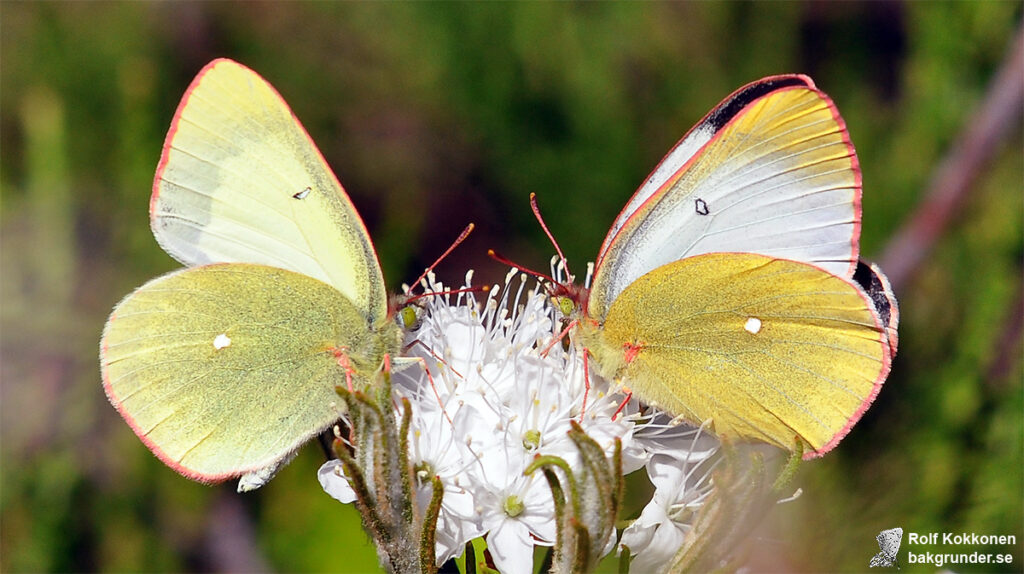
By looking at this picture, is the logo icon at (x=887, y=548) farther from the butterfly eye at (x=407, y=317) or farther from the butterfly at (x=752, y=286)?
the butterfly eye at (x=407, y=317)

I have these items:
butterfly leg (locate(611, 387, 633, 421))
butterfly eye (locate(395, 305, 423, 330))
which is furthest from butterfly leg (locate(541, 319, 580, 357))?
butterfly eye (locate(395, 305, 423, 330))

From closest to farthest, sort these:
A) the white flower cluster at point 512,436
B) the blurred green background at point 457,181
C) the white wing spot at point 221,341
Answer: the white flower cluster at point 512,436 < the white wing spot at point 221,341 < the blurred green background at point 457,181

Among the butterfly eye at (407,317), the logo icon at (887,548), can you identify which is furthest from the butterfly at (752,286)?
the logo icon at (887,548)

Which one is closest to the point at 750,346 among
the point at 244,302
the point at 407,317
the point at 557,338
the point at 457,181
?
the point at 557,338

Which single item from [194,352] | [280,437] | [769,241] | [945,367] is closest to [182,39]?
[194,352]

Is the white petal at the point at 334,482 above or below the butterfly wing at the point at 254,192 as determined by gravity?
below
